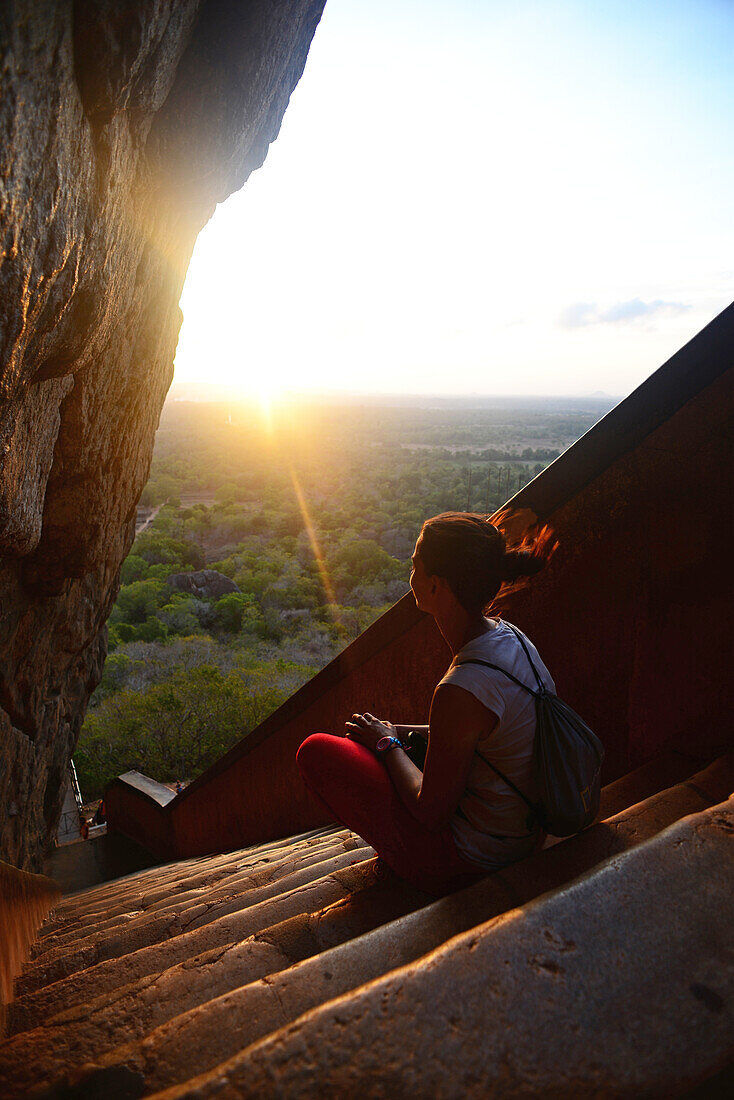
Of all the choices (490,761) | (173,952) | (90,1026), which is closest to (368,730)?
(490,761)

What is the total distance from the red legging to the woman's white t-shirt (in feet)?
0.24

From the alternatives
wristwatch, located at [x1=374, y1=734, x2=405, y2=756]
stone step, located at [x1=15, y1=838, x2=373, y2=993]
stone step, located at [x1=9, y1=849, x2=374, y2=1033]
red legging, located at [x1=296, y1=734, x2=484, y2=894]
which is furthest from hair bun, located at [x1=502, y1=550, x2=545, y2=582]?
Answer: stone step, located at [x1=15, y1=838, x2=373, y2=993]

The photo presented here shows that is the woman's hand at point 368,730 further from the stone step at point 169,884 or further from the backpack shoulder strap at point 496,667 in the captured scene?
the stone step at point 169,884

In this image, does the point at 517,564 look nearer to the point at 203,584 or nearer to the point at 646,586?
the point at 646,586

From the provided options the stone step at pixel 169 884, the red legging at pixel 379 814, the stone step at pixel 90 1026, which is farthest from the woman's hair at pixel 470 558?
the stone step at pixel 169 884

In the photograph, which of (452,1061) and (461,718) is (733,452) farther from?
(452,1061)

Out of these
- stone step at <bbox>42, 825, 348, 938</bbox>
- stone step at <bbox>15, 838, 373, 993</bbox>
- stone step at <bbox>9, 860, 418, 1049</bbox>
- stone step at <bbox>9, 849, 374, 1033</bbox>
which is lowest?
stone step at <bbox>42, 825, 348, 938</bbox>

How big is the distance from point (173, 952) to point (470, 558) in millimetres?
1631

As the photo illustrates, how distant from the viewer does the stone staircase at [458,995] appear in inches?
42.4

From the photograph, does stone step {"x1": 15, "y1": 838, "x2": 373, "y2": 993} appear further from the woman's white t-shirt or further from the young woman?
the woman's white t-shirt

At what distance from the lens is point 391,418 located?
131 meters

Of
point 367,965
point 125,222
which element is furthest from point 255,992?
point 125,222

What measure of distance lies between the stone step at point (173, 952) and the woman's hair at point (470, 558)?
3.80ft

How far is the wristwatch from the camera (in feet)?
7.32
